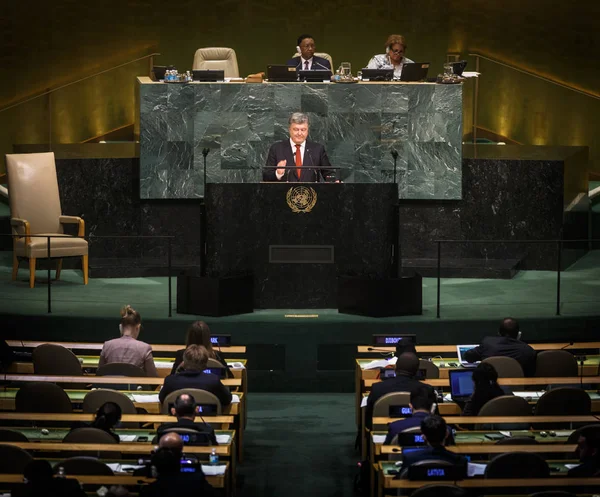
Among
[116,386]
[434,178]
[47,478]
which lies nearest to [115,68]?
[434,178]

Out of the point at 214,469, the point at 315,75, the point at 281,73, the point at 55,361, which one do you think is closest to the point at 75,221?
the point at 281,73

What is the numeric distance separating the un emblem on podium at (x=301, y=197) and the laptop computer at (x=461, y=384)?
3253 mm

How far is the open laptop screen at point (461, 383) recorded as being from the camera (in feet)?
27.6

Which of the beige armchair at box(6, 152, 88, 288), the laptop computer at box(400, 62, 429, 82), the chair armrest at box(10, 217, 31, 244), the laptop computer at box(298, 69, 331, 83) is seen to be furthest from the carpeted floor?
the laptop computer at box(400, 62, 429, 82)

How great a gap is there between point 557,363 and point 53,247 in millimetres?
5206

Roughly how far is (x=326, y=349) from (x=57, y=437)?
393cm

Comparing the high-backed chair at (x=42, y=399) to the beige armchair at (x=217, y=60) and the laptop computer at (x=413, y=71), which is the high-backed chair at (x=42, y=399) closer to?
the laptop computer at (x=413, y=71)

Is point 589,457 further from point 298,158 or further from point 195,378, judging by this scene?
point 298,158

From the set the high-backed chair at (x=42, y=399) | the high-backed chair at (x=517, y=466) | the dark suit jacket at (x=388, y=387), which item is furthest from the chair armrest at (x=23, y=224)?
the high-backed chair at (x=517, y=466)

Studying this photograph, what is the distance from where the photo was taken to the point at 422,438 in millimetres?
6953

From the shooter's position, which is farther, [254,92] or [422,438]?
[254,92]

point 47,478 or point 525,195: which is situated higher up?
point 525,195

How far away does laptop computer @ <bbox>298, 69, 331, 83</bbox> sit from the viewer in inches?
491

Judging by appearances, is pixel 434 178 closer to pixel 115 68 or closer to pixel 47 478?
pixel 115 68
